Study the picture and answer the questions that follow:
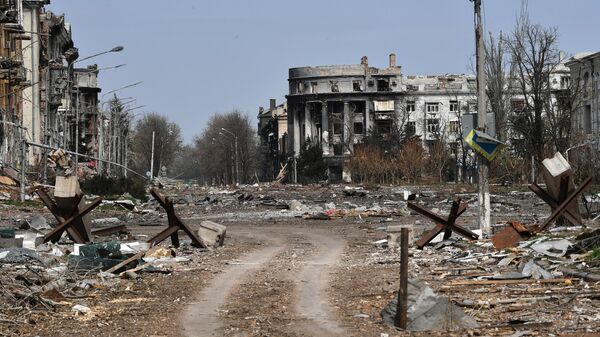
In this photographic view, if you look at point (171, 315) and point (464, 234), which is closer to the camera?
point (171, 315)

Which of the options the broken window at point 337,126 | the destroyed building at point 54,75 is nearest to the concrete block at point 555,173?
the destroyed building at point 54,75

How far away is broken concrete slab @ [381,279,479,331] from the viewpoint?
12.0m

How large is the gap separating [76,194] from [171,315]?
9457mm

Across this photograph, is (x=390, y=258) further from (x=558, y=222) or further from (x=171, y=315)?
(x=171, y=315)

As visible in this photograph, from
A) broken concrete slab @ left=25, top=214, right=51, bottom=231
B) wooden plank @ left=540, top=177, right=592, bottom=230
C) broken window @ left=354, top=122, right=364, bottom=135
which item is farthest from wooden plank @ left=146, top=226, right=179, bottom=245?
broken window @ left=354, top=122, right=364, bottom=135

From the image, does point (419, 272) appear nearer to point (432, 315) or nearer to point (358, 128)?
point (432, 315)

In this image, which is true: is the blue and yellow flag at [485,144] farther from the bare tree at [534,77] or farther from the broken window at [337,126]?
the broken window at [337,126]

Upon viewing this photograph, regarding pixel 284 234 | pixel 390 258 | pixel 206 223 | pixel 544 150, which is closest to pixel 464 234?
pixel 390 258

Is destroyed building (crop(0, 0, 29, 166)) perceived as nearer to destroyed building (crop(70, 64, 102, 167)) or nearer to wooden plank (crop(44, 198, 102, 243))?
wooden plank (crop(44, 198, 102, 243))

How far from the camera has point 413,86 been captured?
453ft

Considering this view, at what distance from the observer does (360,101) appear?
136750 mm

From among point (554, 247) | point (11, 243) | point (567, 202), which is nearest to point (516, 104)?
point (567, 202)

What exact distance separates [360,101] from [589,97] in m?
59.1

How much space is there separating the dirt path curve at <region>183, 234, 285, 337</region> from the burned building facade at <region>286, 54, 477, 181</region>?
11288 centimetres
